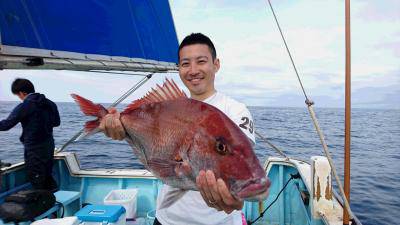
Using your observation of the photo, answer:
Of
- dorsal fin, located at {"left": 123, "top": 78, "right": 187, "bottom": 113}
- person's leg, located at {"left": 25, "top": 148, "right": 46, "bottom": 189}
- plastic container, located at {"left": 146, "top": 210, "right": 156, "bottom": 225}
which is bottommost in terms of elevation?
plastic container, located at {"left": 146, "top": 210, "right": 156, "bottom": 225}

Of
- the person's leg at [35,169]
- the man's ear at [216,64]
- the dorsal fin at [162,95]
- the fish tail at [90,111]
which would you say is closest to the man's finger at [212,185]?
the dorsal fin at [162,95]

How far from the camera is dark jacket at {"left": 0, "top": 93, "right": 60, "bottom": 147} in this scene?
5574 mm

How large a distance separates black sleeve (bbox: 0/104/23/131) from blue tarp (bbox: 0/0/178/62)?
7.10 ft

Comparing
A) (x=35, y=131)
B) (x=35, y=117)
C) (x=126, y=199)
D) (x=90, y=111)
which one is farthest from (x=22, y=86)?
(x=90, y=111)

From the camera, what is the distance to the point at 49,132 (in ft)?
19.6

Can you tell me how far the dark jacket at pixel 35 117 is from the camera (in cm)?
557

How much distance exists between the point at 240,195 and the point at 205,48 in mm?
1258

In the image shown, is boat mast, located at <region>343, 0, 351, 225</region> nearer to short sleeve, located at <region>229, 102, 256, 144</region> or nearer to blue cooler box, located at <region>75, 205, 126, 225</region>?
short sleeve, located at <region>229, 102, 256, 144</region>

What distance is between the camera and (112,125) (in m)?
2.14

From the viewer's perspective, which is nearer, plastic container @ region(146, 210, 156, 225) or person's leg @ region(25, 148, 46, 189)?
plastic container @ region(146, 210, 156, 225)

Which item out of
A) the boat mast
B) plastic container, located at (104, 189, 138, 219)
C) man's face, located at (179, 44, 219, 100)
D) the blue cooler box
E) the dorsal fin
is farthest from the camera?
plastic container, located at (104, 189, 138, 219)

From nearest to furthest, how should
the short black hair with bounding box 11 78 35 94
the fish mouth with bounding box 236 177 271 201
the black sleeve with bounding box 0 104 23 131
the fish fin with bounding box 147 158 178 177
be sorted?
the fish mouth with bounding box 236 177 271 201, the fish fin with bounding box 147 158 178 177, the black sleeve with bounding box 0 104 23 131, the short black hair with bounding box 11 78 35 94

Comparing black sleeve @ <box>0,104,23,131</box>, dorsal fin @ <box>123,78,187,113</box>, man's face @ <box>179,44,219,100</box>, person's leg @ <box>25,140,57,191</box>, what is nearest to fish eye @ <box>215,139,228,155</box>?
dorsal fin @ <box>123,78,187,113</box>

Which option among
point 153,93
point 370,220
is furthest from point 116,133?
point 370,220
